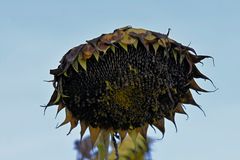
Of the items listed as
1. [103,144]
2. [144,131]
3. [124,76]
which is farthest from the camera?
[144,131]

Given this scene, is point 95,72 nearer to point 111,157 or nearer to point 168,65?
point 168,65

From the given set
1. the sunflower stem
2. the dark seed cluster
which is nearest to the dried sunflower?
the dark seed cluster

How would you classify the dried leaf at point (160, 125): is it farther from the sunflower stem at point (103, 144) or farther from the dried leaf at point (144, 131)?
the sunflower stem at point (103, 144)

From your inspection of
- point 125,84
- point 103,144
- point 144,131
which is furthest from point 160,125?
point 125,84

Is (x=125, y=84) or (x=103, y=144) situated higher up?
(x=125, y=84)

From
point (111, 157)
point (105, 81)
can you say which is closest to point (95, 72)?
point (105, 81)

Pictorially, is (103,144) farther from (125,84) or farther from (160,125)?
(125,84)

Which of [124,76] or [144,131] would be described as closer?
[124,76]

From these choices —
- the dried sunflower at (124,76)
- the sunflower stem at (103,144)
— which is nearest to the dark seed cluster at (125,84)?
the dried sunflower at (124,76)

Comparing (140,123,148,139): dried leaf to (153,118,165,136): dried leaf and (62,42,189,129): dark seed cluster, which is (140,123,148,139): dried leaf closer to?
(153,118,165,136): dried leaf
